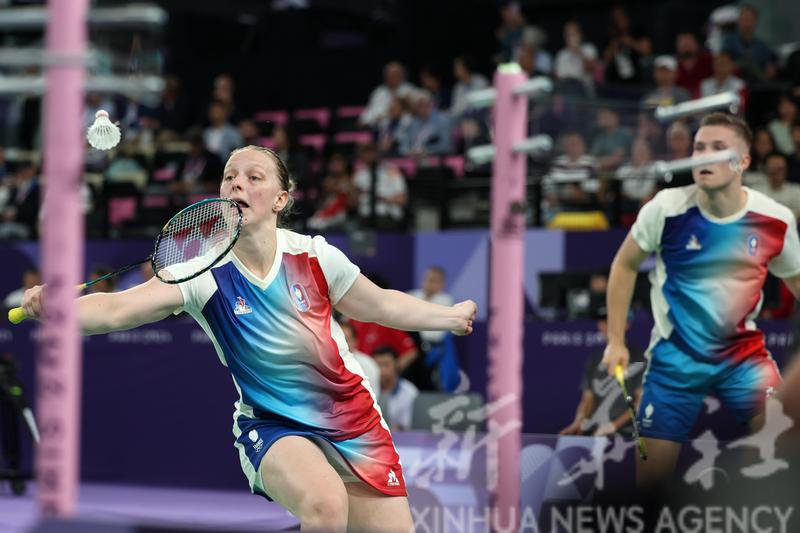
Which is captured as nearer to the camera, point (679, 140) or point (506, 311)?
point (506, 311)

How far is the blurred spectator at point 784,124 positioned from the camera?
10.5 meters

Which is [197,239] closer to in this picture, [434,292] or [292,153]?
[434,292]

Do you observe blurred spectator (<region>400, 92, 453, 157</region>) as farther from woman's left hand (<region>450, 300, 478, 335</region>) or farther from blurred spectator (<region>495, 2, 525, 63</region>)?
woman's left hand (<region>450, 300, 478, 335</region>)

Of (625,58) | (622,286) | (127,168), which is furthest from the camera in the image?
(127,168)

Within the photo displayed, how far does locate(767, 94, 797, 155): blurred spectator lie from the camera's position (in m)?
10.5

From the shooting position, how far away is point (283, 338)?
4.60m

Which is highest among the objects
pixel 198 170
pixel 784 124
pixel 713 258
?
pixel 784 124

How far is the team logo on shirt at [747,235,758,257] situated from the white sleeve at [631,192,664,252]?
40 centimetres

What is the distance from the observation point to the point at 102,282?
11.5 m

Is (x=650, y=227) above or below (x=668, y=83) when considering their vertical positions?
below

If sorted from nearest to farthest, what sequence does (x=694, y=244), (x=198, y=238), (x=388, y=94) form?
(x=198, y=238) < (x=694, y=244) < (x=388, y=94)

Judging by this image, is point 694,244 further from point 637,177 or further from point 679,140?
point 637,177

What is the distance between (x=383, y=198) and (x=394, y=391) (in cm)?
249

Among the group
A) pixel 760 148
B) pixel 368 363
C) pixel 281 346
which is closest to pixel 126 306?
pixel 281 346
